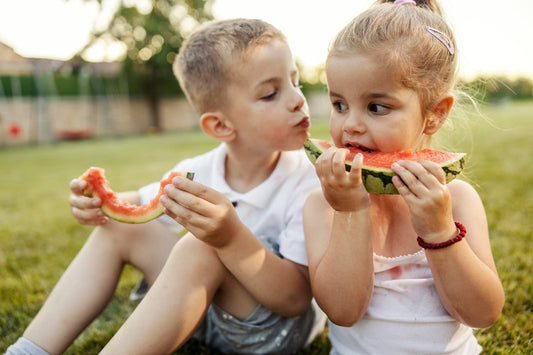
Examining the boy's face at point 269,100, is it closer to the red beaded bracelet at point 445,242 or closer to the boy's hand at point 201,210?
the boy's hand at point 201,210

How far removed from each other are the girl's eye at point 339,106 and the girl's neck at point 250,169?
75 cm

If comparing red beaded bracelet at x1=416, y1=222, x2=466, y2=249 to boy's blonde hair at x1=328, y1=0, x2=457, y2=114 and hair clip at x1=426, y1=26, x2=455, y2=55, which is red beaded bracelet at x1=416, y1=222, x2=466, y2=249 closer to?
boy's blonde hair at x1=328, y1=0, x2=457, y2=114

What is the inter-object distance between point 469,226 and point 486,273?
8.4 inches

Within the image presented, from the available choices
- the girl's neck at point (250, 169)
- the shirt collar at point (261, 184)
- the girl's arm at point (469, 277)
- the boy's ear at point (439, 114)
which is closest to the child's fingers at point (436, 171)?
the girl's arm at point (469, 277)

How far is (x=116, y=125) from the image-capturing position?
106 feet

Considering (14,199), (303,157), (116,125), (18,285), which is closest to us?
(303,157)

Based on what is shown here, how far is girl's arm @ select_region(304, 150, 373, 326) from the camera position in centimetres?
161

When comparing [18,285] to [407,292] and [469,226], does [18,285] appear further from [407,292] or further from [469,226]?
[469,226]

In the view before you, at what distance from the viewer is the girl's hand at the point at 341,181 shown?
158cm

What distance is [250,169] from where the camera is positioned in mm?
2625

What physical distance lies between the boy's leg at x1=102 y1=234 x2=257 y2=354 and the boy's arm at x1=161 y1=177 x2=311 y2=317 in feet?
0.28

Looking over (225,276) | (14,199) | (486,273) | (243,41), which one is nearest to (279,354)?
(225,276)

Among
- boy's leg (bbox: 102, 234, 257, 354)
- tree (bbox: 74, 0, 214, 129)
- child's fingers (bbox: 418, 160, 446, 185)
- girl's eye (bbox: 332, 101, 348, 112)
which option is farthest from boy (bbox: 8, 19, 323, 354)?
tree (bbox: 74, 0, 214, 129)

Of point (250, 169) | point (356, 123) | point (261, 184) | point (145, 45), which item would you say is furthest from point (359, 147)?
point (145, 45)
